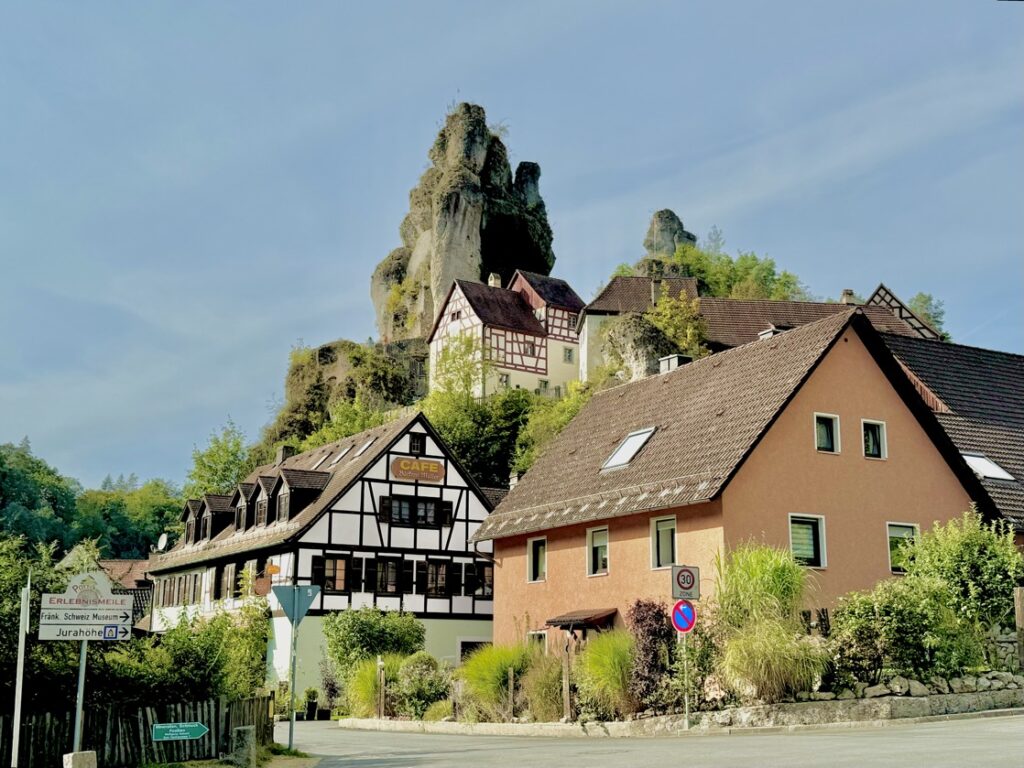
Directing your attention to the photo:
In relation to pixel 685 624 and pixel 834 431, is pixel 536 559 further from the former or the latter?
pixel 685 624

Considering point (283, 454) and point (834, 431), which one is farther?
point (283, 454)

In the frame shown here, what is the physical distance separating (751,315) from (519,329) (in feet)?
54.6

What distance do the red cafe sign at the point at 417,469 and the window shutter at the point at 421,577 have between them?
317cm

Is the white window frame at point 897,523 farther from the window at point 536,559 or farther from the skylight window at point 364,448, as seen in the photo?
the skylight window at point 364,448

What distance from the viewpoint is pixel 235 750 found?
55.2 ft

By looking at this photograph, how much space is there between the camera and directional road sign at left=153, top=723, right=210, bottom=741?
1590 centimetres

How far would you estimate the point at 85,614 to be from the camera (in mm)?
14594

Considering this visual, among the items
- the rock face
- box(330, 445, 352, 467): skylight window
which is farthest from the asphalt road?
the rock face

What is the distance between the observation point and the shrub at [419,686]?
28.6 metres

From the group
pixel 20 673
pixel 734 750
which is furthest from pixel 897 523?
pixel 20 673

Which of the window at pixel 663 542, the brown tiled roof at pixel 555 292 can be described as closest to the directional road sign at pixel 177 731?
the window at pixel 663 542

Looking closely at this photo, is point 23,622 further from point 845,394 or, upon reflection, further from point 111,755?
point 845,394

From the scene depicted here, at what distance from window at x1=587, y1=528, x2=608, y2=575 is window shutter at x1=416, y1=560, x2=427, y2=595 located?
16.5 metres

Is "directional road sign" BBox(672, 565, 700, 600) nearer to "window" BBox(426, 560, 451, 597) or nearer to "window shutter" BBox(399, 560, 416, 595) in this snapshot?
"window shutter" BBox(399, 560, 416, 595)
